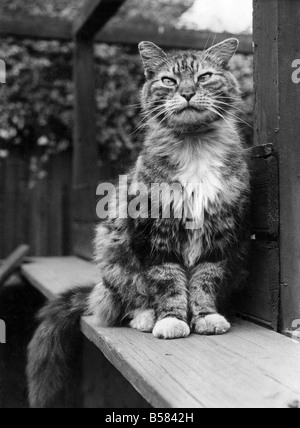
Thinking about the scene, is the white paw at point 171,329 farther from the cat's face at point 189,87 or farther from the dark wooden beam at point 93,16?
the dark wooden beam at point 93,16

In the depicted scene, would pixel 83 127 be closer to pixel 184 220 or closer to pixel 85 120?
pixel 85 120

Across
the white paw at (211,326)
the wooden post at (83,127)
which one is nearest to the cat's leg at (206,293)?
the white paw at (211,326)

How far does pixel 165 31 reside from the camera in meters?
4.65

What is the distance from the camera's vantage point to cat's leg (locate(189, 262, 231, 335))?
6.34 feet

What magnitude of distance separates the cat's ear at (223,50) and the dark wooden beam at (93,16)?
70.1 inches

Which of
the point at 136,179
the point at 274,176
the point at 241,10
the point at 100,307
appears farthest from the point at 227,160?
the point at 241,10

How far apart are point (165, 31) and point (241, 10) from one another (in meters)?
0.65

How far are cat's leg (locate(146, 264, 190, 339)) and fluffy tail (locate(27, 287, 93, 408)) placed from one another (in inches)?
20.9

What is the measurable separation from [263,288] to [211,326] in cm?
27

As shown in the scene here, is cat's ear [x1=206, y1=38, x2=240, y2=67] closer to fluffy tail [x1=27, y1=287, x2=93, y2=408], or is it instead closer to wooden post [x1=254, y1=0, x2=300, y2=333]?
wooden post [x1=254, y1=0, x2=300, y2=333]

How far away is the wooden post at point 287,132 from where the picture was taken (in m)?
1.91

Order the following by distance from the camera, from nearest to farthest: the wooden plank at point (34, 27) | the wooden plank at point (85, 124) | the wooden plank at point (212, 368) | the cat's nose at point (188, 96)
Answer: the wooden plank at point (212, 368), the cat's nose at point (188, 96), the wooden plank at point (34, 27), the wooden plank at point (85, 124)

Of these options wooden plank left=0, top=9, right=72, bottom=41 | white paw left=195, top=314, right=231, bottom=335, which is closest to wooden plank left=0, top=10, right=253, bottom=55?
wooden plank left=0, top=9, right=72, bottom=41
